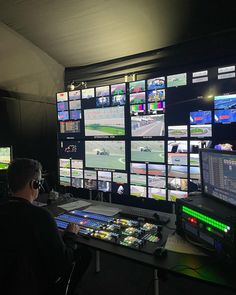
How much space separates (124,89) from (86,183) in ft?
3.59

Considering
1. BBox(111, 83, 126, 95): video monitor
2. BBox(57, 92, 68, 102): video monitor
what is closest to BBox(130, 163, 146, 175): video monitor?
BBox(111, 83, 126, 95): video monitor

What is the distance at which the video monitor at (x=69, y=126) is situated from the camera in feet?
8.81

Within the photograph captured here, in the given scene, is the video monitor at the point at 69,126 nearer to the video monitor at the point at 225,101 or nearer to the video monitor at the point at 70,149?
the video monitor at the point at 70,149

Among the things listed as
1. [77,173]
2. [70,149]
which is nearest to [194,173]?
[77,173]

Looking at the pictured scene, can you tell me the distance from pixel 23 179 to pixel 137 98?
1.34 meters

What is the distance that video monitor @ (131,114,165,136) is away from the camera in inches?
86.2

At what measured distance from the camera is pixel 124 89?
7.74 feet

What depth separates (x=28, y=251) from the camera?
1.13 meters

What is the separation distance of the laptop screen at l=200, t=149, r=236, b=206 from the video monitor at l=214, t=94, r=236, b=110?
0.56 m

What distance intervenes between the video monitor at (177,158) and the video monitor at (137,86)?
673mm

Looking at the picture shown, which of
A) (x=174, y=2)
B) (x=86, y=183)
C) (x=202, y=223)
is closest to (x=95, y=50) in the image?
(x=174, y=2)

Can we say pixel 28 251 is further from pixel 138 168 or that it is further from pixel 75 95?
pixel 75 95

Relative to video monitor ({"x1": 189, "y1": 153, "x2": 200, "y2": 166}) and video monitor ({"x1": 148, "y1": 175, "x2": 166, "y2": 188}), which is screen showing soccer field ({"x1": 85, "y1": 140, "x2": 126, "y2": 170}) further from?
video monitor ({"x1": 189, "y1": 153, "x2": 200, "y2": 166})

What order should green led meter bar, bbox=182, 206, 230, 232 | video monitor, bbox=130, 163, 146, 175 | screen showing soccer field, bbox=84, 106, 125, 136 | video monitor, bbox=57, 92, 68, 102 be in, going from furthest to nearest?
1. video monitor, bbox=57, 92, 68, 102
2. screen showing soccer field, bbox=84, 106, 125, 136
3. video monitor, bbox=130, 163, 146, 175
4. green led meter bar, bbox=182, 206, 230, 232
